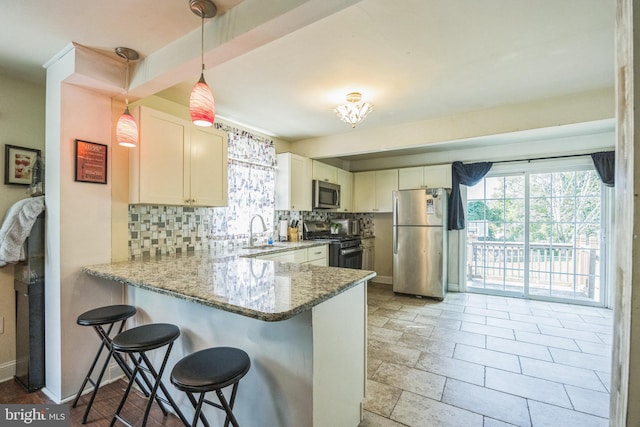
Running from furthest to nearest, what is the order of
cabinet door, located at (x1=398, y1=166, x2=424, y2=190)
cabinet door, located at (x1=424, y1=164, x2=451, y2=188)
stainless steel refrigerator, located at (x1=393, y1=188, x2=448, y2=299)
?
cabinet door, located at (x1=398, y1=166, x2=424, y2=190) < cabinet door, located at (x1=424, y1=164, x2=451, y2=188) < stainless steel refrigerator, located at (x1=393, y1=188, x2=448, y2=299)

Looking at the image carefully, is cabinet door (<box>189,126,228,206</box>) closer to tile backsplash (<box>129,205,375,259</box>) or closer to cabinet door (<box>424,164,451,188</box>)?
tile backsplash (<box>129,205,375,259</box>)

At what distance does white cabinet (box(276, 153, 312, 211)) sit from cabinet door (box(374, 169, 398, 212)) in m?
1.56

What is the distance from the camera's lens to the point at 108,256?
217cm

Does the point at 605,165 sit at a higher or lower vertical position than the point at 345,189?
higher

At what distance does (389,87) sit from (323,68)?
68cm

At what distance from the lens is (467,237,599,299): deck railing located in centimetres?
392

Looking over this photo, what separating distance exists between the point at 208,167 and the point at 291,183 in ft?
4.51

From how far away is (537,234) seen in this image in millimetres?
4199

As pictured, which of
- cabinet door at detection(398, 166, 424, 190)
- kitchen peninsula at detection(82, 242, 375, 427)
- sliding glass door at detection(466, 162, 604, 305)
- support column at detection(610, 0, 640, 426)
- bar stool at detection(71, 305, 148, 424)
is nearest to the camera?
support column at detection(610, 0, 640, 426)

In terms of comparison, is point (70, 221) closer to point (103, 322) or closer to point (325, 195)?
point (103, 322)

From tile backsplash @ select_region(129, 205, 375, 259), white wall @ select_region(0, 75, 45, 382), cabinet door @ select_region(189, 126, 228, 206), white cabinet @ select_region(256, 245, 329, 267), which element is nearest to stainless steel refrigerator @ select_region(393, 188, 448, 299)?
white cabinet @ select_region(256, 245, 329, 267)

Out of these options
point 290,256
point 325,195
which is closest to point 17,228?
point 290,256

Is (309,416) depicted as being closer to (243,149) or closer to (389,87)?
(389,87)

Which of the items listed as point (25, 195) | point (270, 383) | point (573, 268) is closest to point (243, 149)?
point (25, 195)
